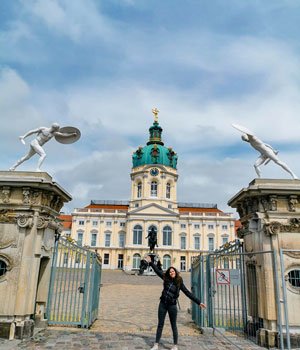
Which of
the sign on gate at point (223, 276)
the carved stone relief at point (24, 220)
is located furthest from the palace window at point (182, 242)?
the carved stone relief at point (24, 220)

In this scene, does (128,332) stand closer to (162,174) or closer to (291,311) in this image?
(291,311)

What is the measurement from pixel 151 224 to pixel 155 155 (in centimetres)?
1303

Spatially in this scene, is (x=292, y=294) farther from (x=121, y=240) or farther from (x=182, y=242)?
(x=121, y=240)

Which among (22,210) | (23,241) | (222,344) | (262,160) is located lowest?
(222,344)

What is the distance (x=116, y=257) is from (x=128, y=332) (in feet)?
154

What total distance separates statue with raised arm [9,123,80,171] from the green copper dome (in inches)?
1877

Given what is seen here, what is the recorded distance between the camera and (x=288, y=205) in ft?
24.9

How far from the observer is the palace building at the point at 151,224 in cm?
5191

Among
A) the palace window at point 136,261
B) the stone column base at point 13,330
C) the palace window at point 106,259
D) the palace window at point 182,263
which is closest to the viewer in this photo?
the stone column base at point 13,330

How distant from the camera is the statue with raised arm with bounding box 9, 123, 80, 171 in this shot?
8.50 m

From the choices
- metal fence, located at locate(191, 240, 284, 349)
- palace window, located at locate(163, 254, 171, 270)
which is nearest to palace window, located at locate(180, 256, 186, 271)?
palace window, located at locate(163, 254, 171, 270)

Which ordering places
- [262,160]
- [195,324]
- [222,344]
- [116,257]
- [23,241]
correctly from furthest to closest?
1. [116,257]
2. [195,324]
3. [262,160]
4. [23,241]
5. [222,344]

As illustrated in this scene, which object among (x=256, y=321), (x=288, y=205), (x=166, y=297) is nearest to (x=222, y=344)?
(x=256, y=321)

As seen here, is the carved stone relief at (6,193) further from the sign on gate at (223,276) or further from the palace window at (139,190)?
the palace window at (139,190)
